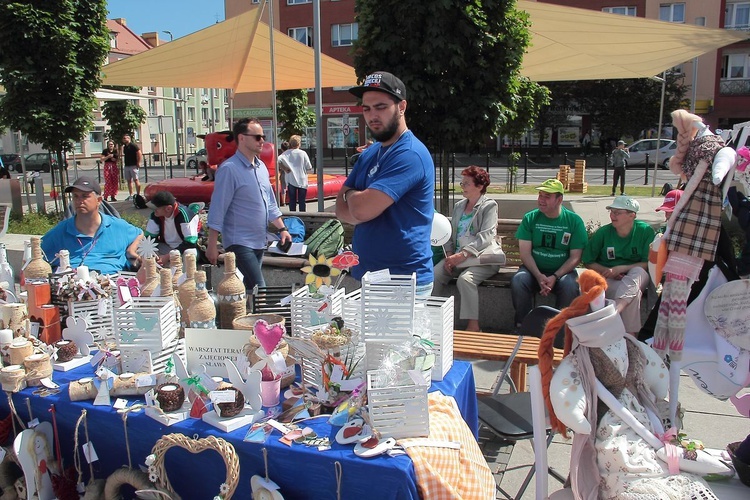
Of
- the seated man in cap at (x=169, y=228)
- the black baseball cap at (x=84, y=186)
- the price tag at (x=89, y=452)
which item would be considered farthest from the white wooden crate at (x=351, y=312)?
the seated man in cap at (x=169, y=228)

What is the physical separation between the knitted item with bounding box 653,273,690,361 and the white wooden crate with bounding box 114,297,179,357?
2.24 meters

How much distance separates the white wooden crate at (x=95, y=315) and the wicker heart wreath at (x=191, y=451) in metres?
0.89

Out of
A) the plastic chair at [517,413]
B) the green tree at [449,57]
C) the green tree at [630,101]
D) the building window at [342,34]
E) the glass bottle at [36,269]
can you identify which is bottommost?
the plastic chair at [517,413]

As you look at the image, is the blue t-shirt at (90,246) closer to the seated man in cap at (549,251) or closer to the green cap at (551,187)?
the seated man in cap at (549,251)

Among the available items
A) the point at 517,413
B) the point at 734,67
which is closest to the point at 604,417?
the point at 517,413

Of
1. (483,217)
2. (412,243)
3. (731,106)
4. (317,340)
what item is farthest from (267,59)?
(731,106)

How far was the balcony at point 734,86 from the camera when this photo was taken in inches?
1240

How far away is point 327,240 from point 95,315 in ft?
10.5

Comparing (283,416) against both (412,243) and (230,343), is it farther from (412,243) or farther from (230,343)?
(412,243)

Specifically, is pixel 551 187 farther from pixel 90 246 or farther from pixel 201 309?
pixel 90 246

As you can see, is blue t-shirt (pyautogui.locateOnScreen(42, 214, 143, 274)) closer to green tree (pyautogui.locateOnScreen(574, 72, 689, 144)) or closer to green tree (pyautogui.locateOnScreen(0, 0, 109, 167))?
green tree (pyautogui.locateOnScreen(0, 0, 109, 167))

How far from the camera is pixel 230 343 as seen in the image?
7.67 ft

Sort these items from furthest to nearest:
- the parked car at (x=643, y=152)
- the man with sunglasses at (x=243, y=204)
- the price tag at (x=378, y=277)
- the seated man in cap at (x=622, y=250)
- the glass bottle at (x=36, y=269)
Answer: the parked car at (x=643, y=152) < the seated man in cap at (x=622, y=250) < the man with sunglasses at (x=243, y=204) < the glass bottle at (x=36, y=269) < the price tag at (x=378, y=277)

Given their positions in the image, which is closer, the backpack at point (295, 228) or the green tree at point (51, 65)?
the backpack at point (295, 228)
